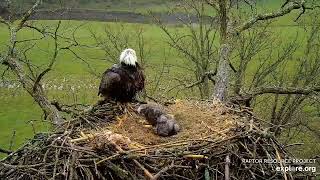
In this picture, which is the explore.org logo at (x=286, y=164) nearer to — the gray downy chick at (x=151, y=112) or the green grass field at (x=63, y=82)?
the gray downy chick at (x=151, y=112)

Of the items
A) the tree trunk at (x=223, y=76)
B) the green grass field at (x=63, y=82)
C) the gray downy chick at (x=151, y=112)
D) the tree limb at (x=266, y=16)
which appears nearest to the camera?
the gray downy chick at (x=151, y=112)

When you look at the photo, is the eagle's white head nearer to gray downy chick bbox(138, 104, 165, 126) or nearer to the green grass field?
gray downy chick bbox(138, 104, 165, 126)

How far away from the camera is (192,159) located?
4938mm

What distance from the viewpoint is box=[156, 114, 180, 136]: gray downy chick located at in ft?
19.1

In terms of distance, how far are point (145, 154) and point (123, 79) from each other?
1.52 m

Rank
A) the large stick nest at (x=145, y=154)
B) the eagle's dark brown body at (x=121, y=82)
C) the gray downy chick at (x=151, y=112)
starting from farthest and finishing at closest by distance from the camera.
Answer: the eagle's dark brown body at (x=121, y=82) < the gray downy chick at (x=151, y=112) < the large stick nest at (x=145, y=154)

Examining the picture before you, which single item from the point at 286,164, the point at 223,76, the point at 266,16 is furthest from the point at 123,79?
the point at 266,16

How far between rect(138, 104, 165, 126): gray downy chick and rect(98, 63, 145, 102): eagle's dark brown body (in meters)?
0.24

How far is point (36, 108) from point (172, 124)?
18.7 metres

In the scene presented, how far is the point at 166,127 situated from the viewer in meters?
5.83

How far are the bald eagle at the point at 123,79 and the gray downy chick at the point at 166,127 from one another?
24.2 inches

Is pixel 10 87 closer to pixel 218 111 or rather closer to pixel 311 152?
pixel 311 152

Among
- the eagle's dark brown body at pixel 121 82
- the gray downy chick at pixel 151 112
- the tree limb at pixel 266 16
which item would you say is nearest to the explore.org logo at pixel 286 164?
the gray downy chick at pixel 151 112

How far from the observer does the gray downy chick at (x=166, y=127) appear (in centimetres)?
582
